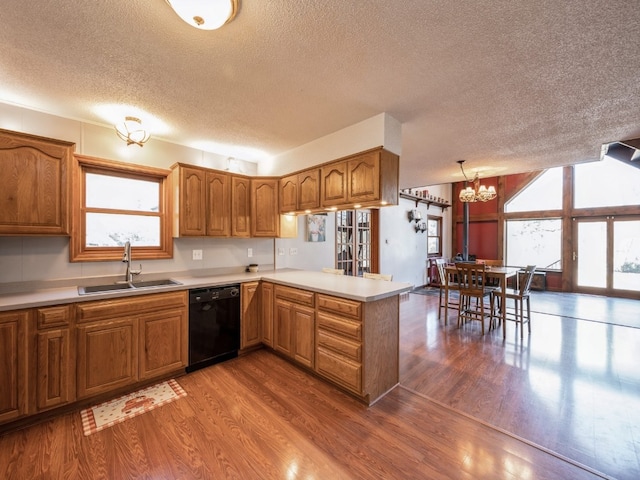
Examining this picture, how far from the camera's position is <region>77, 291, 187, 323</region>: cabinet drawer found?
210 centimetres

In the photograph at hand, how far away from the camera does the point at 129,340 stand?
229cm

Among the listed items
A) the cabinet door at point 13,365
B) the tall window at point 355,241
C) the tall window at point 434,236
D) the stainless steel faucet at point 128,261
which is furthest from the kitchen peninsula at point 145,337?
the tall window at point 434,236

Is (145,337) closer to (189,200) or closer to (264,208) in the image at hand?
(189,200)

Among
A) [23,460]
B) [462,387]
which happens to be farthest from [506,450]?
[23,460]

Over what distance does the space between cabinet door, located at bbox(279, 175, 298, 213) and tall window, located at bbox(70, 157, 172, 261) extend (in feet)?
4.50

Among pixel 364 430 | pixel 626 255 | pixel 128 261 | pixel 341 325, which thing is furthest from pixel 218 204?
pixel 626 255

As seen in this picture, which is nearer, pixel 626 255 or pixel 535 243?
pixel 626 255

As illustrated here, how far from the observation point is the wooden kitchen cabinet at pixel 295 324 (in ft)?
8.38

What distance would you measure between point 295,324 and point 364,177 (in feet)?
5.39

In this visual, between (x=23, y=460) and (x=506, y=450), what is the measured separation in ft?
9.92

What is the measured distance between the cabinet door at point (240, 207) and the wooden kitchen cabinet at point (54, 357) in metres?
1.71

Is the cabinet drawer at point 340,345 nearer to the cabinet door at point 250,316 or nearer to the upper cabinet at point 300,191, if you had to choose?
Answer: the cabinet door at point 250,316

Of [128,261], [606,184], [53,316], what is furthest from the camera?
[606,184]

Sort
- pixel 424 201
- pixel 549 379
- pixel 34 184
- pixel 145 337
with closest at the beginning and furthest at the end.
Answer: pixel 34 184, pixel 145 337, pixel 549 379, pixel 424 201
